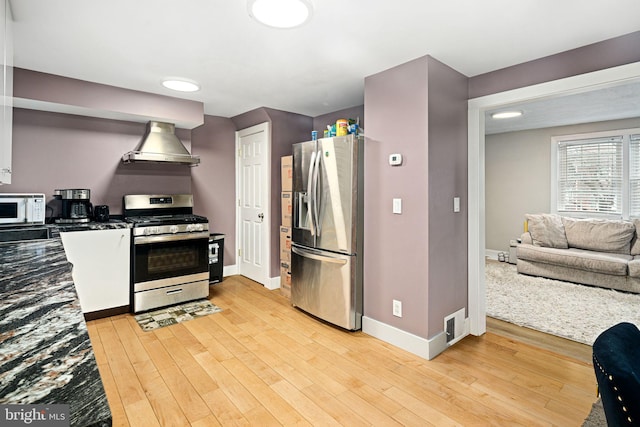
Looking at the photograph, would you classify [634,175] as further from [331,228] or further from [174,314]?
[174,314]

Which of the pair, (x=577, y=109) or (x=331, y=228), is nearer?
(x=331, y=228)

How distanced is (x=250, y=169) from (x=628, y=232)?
513 cm

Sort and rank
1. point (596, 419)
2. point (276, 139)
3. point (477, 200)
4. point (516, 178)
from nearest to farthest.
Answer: point (596, 419)
point (477, 200)
point (276, 139)
point (516, 178)

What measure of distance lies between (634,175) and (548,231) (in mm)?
1471

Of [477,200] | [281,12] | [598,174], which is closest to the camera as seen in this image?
[281,12]

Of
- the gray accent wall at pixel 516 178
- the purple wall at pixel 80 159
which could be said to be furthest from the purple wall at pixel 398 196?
the gray accent wall at pixel 516 178

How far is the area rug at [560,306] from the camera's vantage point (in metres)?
3.09

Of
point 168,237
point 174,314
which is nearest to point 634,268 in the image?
point 174,314

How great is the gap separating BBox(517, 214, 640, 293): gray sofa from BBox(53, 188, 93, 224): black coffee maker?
222 inches

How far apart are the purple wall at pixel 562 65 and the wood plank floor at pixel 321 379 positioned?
83.6 inches

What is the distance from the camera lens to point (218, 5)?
1.85 metres

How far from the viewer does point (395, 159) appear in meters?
2.69

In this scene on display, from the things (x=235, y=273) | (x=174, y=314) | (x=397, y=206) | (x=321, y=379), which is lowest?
(x=321, y=379)

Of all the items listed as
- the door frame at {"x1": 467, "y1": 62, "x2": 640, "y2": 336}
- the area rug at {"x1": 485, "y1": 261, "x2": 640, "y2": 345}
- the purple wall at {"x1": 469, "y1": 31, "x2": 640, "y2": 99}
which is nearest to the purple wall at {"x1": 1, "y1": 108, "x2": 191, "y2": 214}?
the door frame at {"x1": 467, "y1": 62, "x2": 640, "y2": 336}
